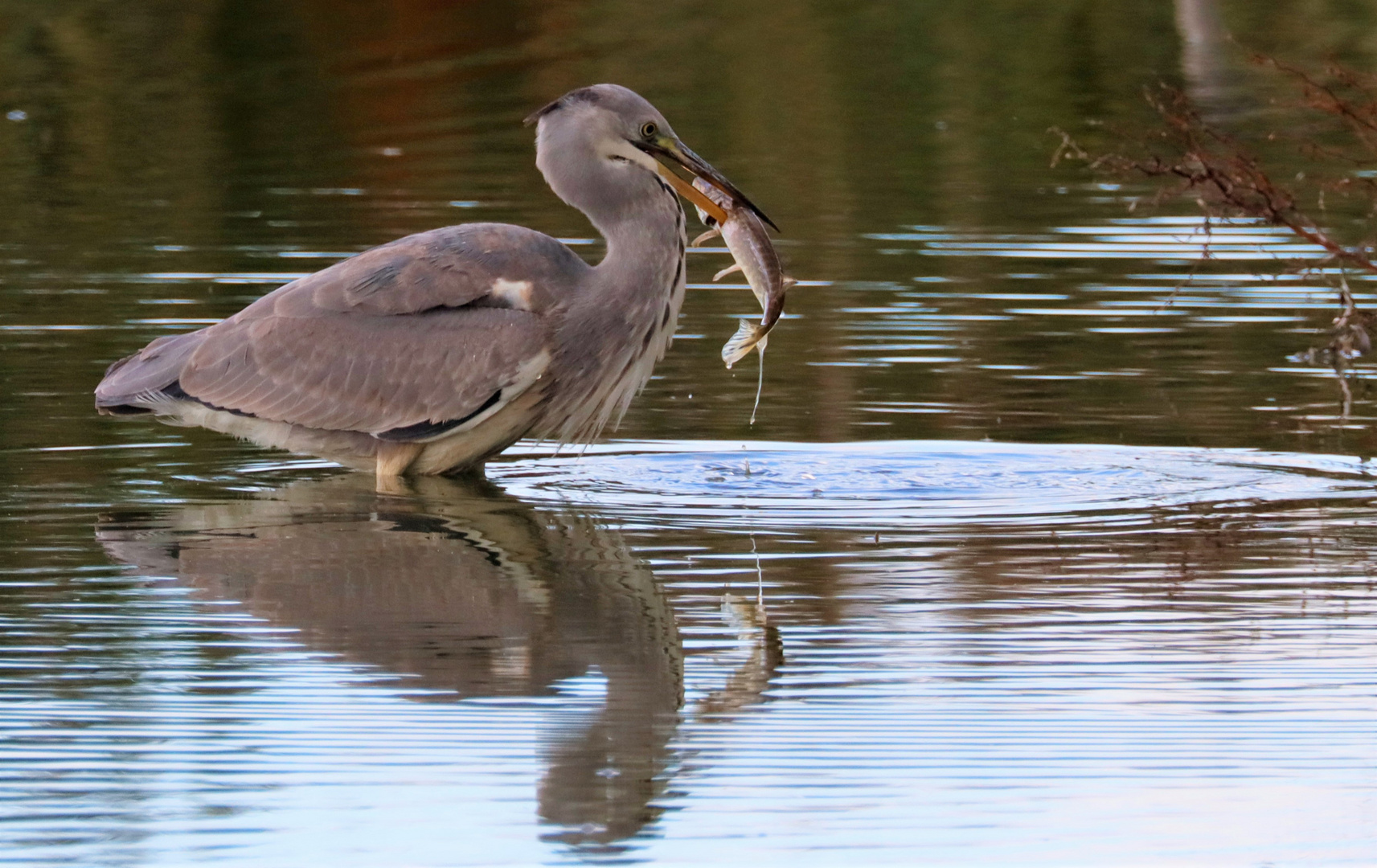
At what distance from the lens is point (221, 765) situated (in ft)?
16.8

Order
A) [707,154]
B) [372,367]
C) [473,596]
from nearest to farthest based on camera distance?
[473,596] → [372,367] → [707,154]

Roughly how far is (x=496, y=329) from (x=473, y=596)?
1.68m

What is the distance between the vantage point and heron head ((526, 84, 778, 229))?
8.22 meters

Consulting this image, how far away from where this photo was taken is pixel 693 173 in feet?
26.9

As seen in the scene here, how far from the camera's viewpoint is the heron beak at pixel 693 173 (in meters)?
8.12

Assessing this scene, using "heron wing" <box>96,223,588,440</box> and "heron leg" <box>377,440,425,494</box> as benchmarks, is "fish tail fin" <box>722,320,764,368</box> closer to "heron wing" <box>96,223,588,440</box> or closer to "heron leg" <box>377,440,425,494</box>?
"heron wing" <box>96,223,588,440</box>

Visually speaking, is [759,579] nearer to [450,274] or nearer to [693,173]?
[693,173]

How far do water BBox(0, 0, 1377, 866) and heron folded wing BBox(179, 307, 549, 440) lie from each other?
32 cm

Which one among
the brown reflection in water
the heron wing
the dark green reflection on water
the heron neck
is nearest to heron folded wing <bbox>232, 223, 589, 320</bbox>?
the heron wing

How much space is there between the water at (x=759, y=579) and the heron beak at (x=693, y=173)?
0.99 m

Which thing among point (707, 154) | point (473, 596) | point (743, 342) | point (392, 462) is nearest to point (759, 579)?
point (473, 596)

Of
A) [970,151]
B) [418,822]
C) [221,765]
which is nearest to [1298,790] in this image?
[418,822]

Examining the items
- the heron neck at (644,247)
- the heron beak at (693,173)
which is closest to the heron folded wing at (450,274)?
the heron neck at (644,247)

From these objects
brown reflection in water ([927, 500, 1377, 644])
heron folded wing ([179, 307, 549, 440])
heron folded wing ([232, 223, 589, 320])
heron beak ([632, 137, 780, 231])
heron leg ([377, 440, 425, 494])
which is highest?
heron beak ([632, 137, 780, 231])
